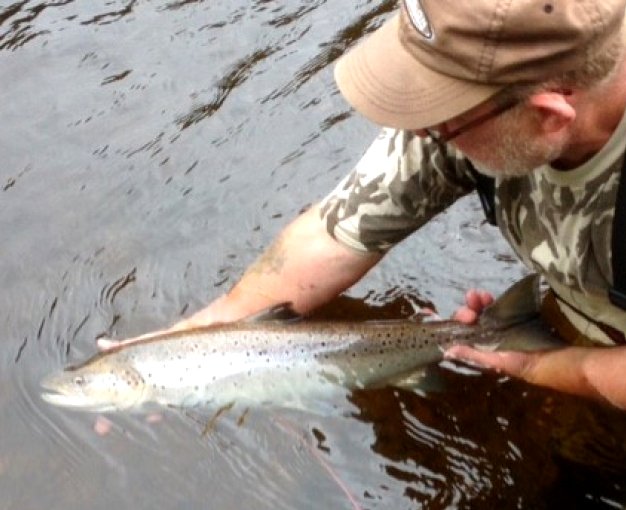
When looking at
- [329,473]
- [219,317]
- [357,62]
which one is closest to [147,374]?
[219,317]

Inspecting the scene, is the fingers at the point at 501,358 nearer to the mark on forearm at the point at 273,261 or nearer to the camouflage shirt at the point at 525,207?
the camouflage shirt at the point at 525,207

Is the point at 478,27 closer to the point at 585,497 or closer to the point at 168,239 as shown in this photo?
the point at 585,497

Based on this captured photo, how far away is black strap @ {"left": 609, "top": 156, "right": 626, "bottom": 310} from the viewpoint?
93.1 inches

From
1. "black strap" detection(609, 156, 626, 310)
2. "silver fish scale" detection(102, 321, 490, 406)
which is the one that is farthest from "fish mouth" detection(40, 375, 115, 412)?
"black strap" detection(609, 156, 626, 310)

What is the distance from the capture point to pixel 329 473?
3166 millimetres

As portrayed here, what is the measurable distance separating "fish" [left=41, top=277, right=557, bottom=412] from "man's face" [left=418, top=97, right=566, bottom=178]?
0.71 meters

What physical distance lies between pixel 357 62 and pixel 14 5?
356 cm

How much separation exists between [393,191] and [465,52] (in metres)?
0.79

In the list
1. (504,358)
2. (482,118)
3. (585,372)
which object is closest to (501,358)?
(504,358)

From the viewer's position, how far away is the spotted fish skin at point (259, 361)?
2.98 m

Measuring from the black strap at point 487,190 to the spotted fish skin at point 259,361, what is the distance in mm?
343

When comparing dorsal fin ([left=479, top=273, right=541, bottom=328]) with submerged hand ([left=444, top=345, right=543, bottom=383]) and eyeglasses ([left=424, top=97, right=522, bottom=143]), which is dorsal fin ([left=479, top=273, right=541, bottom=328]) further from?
eyeglasses ([left=424, top=97, right=522, bottom=143])

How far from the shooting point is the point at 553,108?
2205 millimetres

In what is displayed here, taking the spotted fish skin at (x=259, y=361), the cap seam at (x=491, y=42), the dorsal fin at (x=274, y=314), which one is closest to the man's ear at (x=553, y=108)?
the cap seam at (x=491, y=42)
